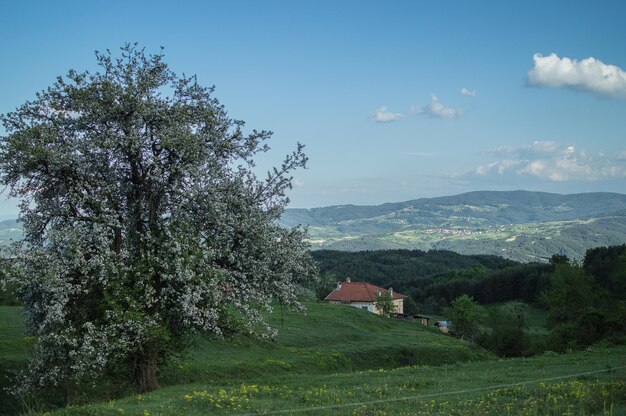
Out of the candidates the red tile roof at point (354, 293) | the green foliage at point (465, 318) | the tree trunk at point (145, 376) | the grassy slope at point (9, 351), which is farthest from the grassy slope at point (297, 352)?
the red tile roof at point (354, 293)

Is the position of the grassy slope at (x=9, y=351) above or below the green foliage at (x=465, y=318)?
above

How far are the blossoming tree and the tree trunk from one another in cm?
8

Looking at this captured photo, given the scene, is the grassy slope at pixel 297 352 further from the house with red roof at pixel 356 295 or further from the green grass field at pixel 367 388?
the house with red roof at pixel 356 295

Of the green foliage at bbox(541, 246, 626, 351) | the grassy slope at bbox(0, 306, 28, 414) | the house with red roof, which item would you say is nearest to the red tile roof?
the house with red roof

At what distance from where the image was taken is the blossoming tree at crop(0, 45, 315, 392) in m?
21.3

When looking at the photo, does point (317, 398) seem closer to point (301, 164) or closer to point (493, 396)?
point (493, 396)

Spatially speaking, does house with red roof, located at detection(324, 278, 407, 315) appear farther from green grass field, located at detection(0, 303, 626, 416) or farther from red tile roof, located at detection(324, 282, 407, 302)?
green grass field, located at detection(0, 303, 626, 416)

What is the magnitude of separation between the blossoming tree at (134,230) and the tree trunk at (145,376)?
3.0 inches

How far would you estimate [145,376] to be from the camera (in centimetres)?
2398

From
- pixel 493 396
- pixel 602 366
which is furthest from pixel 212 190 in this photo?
pixel 602 366

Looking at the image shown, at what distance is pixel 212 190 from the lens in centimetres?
2302

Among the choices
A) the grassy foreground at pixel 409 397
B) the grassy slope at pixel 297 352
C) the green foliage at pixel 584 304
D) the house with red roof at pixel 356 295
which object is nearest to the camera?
the grassy foreground at pixel 409 397

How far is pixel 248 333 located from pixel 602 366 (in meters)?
16.6

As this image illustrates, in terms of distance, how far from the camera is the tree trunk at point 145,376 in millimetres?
23859
